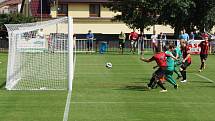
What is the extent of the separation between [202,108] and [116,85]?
5999mm

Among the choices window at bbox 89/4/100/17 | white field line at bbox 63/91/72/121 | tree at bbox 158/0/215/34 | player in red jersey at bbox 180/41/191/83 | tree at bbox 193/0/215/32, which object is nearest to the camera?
white field line at bbox 63/91/72/121

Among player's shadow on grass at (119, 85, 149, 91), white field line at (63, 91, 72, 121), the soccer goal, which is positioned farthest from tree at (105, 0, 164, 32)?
white field line at (63, 91, 72, 121)

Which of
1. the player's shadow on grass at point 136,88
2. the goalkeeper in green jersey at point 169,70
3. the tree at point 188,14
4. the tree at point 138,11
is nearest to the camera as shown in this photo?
the goalkeeper in green jersey at point 169,70

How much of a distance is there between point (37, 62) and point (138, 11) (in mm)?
28055

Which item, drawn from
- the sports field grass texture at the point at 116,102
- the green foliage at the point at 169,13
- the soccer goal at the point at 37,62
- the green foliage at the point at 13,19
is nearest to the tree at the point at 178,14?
the green foliage at the point at 169,13

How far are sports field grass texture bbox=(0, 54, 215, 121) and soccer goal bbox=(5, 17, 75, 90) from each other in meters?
0.64

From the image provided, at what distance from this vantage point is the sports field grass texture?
14141 millimetres

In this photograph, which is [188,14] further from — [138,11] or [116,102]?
[116,102]

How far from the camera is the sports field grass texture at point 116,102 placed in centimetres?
1414

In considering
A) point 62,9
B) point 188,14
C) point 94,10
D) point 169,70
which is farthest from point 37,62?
point 94,10

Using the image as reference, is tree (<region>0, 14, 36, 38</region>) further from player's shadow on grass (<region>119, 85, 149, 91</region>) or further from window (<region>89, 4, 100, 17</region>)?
player's shadow on grass (<region>119, 85, 149, 91</region>)

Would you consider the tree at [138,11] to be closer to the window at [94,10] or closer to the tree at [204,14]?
the tree at [204,14]

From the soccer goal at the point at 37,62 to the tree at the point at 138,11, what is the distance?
25.4 m

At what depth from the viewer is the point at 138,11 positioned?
49094 millimetres
